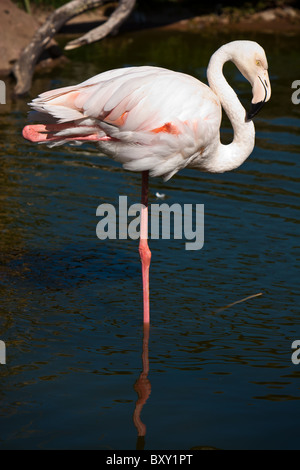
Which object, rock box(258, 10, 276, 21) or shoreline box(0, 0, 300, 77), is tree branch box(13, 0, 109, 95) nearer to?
shoreline box(0, 0, 300, 77)

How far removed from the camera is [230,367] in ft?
14.4

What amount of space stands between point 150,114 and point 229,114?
0.62 metres

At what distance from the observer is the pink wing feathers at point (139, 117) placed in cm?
471

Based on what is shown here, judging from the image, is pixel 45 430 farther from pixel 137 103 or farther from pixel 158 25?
pixel 158 25

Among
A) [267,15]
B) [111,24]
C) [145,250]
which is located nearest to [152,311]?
[145,250]

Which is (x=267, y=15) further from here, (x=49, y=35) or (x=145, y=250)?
(x=145, y=250)

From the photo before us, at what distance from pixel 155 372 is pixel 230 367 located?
1.39 ft

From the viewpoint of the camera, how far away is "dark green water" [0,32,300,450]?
12.6 feet

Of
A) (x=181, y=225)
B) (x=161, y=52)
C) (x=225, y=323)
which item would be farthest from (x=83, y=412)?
(x=161, y=52)
